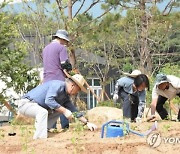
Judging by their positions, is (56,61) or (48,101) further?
(56,61)

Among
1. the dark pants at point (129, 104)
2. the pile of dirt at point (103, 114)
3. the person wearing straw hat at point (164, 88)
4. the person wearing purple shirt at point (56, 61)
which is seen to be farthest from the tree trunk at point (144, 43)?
the person wearing purple shirt at point (56, 61)

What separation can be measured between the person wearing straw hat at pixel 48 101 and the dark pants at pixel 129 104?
2.45m

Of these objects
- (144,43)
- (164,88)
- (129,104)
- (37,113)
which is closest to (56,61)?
(37,113)

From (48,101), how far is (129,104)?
121 inches

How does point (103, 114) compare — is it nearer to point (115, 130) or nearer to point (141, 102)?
point (141, 102)

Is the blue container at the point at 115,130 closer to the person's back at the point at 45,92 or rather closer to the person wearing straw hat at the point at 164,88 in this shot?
the person's back at the point at 45,92

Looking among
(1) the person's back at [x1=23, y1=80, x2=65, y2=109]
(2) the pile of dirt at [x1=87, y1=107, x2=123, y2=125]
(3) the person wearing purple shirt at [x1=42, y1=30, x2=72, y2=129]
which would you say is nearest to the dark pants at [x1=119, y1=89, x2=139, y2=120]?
(3) the person wearing purple shirt at [x1=42, y1=30, x2=72, y2=129]

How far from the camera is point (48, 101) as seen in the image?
5.98 metres

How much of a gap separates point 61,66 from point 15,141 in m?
1.73

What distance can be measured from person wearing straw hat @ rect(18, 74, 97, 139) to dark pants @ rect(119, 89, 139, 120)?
2.45m

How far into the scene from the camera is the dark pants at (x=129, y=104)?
881cm

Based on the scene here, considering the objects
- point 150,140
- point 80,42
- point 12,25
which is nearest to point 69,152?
point 150,140

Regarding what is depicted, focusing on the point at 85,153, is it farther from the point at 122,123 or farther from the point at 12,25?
the point at 12,25

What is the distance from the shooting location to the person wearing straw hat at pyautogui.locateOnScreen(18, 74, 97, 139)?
235 inches
